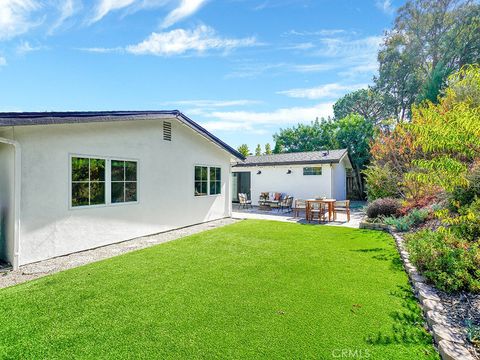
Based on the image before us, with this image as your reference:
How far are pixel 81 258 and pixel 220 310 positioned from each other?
15.8 feet

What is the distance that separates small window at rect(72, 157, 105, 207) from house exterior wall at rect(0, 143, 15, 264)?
4.43ft

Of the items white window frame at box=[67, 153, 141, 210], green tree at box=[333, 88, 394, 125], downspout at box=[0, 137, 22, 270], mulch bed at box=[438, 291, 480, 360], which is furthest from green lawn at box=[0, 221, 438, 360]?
green tree at box=[333, 88, 394, 125]

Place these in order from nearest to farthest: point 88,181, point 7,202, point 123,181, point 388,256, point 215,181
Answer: point 7,202
point 388,256
point 88,181
point 123,181
point 215,181

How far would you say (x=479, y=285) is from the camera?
4.40 m

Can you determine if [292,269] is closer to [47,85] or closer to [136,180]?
[136,180]

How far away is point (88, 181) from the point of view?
7.61 meters

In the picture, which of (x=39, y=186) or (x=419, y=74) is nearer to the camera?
(x=39, y=186)

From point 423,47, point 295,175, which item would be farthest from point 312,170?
point 423,47

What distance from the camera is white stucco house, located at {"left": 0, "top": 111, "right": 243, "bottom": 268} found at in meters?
6.14

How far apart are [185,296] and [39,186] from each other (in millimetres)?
4803

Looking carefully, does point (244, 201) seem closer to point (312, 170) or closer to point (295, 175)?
point (295, 175)

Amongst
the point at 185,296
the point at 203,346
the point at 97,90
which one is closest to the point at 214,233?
the point at 185,296

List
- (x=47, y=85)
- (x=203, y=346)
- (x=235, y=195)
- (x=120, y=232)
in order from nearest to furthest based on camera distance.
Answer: (x=203, y=346)
(x=120, y=232)
(x=47, y=85)
(x=235, y=195)

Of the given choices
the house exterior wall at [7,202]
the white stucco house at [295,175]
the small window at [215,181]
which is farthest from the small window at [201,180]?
the white stucco house at [295,175]
